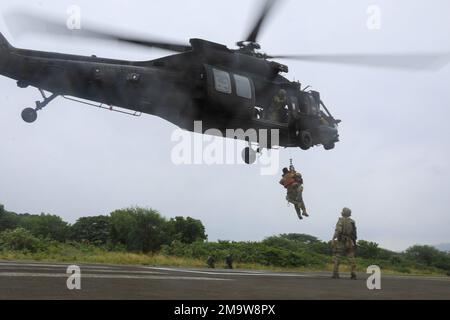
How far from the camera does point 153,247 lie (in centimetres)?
2897

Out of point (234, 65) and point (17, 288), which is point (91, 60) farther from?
point (17, 288)

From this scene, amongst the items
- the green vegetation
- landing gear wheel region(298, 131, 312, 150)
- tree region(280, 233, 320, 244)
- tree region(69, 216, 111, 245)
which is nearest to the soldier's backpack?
landing gear wheel region(298, 131, 312, 150)

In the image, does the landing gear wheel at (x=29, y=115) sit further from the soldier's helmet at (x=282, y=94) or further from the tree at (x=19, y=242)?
the tree at (x=19, y=242)

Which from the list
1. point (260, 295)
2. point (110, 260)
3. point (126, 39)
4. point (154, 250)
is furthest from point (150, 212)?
point (260, 295)

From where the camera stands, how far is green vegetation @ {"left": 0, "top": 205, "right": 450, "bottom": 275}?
24.2 meters

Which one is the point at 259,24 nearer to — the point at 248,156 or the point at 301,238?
the point at 248,156

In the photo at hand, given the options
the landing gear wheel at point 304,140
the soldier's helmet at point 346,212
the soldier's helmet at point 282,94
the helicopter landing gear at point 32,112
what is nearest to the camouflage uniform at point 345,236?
the soldier's helmet at point 346,212

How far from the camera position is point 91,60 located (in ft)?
48.0

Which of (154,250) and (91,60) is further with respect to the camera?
(154,250)

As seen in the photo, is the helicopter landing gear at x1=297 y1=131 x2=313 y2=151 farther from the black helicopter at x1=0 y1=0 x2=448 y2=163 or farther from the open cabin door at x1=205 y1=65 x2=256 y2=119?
the open cabin door at x1=205 y1=65 x2=256 y2=119

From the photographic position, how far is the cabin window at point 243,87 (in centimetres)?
1586

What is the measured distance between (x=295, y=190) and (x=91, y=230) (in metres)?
17.7
